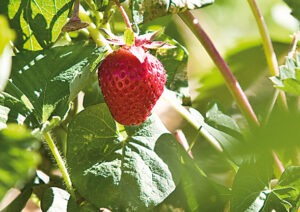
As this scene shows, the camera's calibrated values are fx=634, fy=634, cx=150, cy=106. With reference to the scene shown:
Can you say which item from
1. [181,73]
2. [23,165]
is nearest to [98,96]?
[181,73]

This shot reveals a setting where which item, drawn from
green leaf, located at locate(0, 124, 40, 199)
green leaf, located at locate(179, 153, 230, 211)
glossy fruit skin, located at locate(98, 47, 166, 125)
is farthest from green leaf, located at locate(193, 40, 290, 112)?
green leaf, located at locate(0, 124, 40, 199)

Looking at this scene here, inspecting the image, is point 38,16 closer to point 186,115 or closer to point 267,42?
point 186,115

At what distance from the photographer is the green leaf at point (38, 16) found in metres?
0.64

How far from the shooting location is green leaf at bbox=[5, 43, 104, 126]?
0.64 metres

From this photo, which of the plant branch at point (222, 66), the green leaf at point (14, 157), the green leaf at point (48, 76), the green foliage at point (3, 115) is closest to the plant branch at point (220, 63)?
the plant branch at point (222, 66)

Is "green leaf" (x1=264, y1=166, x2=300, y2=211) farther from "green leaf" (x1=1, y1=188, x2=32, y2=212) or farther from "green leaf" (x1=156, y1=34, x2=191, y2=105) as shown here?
"green leaf" (x1=1, y1=188, x2=32, y2=212)

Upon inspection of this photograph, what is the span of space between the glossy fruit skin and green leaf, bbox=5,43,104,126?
0.02 meters

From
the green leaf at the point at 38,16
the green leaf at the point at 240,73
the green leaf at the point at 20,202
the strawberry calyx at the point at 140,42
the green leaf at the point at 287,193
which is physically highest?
the green leaf at the point at 38,16

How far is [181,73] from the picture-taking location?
2.79 ft

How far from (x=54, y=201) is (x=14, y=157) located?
1.50ft

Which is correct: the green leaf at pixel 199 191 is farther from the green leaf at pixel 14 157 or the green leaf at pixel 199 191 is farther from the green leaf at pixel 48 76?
the green leaf at pixel 14 157

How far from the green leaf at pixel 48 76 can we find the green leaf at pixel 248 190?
221 mm

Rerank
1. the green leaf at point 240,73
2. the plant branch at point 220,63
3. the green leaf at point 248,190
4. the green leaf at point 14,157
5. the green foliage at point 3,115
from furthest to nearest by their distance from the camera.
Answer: the green leaf at point 240,73 → the plant branch at point 220,63 → the green leaf at point 248,190 → the green foliage at point 3,115 → the green leaf at point 14,157

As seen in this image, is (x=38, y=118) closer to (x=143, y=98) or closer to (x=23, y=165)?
(x=143, y=98)
